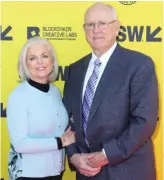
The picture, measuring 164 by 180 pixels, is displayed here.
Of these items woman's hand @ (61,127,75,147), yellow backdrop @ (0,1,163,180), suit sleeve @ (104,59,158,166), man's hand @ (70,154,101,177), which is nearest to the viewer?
suit sleeve @ (104,59,158,166)

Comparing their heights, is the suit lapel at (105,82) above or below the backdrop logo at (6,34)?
below

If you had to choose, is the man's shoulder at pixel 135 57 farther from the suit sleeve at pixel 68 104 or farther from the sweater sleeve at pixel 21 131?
the sweater sleeve at pixel 21 131

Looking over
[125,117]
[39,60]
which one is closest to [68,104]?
[39,60]

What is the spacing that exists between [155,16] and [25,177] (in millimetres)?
1475

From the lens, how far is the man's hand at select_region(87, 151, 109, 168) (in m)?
1.92

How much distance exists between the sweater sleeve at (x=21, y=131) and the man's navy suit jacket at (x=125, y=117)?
0.80 ft

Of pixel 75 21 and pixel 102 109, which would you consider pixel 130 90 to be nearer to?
pixel 102 109

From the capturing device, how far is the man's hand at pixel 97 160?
1.92m

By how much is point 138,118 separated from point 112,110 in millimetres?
140

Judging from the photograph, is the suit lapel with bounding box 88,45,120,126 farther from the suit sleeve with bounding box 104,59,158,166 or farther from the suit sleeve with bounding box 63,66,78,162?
the suit sleeve with bounding box 63,66,78,162

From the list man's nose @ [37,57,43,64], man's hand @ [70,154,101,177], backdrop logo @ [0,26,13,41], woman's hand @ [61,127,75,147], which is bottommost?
man's hand @ [70,154,101,177]

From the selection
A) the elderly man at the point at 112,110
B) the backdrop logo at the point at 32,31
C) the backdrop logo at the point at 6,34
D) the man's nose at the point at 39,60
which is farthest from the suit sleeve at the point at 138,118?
the backdrop logo at the point at 6,34

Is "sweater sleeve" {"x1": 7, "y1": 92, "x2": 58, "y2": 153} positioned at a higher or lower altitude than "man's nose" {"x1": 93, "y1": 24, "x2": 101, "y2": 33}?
lower

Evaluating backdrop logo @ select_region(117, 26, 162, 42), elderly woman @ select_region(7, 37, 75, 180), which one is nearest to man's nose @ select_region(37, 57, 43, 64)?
elderly woman @ select_region(7, 37, 75, 180)
